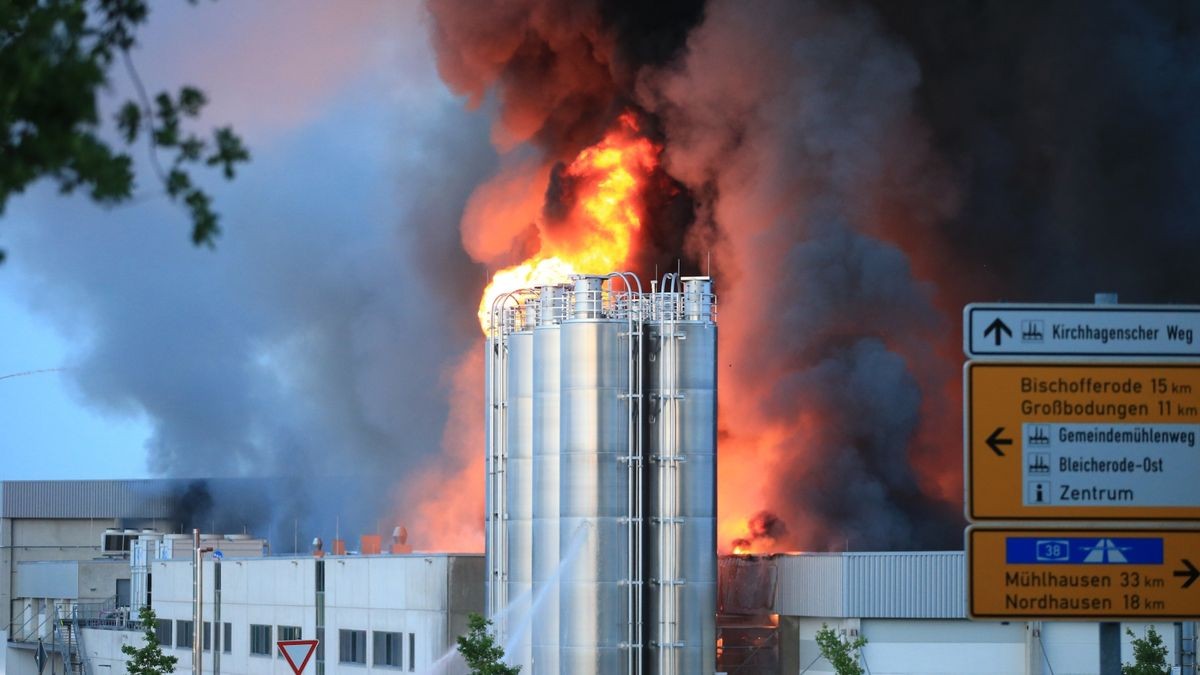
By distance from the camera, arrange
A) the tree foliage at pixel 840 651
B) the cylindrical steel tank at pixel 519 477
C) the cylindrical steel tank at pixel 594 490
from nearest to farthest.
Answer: the tree foliage at pixel 840 651 → the cylindrical steel tank at pixel 594 490 → the cylindrical steel tank at pixel 519 477

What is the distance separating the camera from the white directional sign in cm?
1802

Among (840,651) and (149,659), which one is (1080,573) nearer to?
(840,651)

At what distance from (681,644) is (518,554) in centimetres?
572

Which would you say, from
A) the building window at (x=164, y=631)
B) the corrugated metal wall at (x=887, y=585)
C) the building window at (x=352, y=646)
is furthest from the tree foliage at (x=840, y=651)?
the building window at (x=164, y=631)

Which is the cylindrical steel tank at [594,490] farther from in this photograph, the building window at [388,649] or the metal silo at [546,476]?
Answer: the building window at [388,649]

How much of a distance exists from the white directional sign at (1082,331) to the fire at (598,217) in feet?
171

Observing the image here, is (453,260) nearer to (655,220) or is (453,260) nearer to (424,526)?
(424,526)

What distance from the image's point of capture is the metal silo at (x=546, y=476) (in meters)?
54.8

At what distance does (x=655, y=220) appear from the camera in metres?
76.4

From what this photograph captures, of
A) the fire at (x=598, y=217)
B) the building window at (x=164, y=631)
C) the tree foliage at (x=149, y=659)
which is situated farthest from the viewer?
the building window at (x=164, y=631)

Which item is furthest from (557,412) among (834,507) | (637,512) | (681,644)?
(834,507)

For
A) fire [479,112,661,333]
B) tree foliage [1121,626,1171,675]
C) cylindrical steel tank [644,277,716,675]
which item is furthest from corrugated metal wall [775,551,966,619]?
fire [479,112,661,333]

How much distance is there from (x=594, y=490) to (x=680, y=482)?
2.43 m

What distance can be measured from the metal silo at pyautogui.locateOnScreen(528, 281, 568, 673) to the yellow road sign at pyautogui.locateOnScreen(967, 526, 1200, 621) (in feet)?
122
